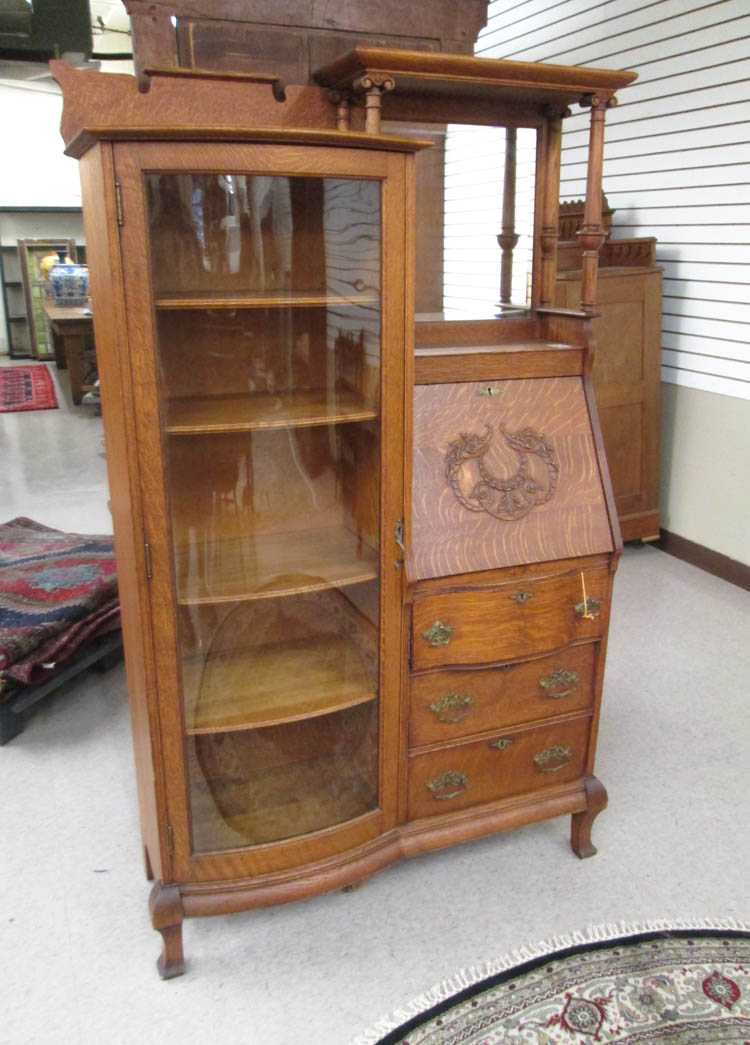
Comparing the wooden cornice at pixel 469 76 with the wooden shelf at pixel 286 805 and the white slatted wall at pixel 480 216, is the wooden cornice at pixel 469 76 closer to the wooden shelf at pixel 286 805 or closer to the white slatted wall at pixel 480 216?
the white slatted wall at pixel 480 216

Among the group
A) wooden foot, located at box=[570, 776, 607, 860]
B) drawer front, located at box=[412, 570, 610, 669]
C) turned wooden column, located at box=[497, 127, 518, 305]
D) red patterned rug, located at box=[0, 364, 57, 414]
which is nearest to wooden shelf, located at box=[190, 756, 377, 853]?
drawer front, located at box=[412, 570, 610, 669]

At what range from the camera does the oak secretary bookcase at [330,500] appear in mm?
1654

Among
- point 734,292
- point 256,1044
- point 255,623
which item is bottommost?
point 256,1044

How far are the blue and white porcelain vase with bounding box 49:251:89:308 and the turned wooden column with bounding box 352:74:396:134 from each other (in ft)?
25.8

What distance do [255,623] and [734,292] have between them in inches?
117

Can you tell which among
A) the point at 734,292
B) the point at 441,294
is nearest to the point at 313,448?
the point at 441,294

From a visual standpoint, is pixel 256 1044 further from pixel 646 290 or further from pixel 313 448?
pixel 646 290

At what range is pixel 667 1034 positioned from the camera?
5.71 feet

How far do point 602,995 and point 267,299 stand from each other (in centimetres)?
158

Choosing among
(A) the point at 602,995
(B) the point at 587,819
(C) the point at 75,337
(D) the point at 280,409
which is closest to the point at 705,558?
(B) the point at 587,819

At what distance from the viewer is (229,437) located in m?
1.79

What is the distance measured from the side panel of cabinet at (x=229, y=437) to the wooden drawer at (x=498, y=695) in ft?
0.24

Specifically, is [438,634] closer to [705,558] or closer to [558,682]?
[558,682]

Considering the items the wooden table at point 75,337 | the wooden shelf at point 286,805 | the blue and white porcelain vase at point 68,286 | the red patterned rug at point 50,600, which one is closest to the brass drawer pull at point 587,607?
the wooden shelf at point 286,805
